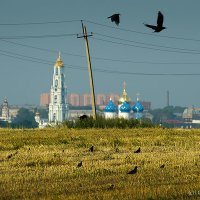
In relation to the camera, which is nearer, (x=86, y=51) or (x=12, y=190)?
(x=12, y=190)

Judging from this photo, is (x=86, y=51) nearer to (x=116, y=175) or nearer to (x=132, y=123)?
(x=132, y=123)

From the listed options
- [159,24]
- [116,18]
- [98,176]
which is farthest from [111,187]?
[116,18]

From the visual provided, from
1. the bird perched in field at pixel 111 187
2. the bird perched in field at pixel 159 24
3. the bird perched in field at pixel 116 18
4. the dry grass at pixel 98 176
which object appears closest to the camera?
the dry grass at pixel 98 176

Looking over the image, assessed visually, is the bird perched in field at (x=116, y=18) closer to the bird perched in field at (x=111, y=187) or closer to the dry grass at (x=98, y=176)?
the dry grass at (x=98, y=176)

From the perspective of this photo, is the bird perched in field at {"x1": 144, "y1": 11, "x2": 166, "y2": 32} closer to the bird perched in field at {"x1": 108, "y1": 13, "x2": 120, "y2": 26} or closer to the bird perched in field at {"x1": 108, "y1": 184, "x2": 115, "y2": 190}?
the bird perched in field at {"x1": 108, "y1": 13, "x2": 120, "y2": 26}

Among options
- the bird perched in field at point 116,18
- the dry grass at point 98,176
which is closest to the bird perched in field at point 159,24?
the bird perched in field at point 116,18

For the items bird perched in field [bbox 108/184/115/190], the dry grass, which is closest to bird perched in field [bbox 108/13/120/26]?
the dry grass

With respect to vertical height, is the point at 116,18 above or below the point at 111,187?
above

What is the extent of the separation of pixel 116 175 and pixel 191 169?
2.33 meters

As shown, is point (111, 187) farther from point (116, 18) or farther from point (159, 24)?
point (116, 18)

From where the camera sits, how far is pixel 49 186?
1371 centimetres

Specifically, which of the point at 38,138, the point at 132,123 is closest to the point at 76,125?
the point at 132,123

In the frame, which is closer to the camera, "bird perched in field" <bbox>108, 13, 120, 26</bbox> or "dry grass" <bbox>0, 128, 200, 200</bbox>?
"dry grass" <bbox>0, 128, 200, 200</bbox>

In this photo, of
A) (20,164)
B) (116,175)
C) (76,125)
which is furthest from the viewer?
(76,125)
